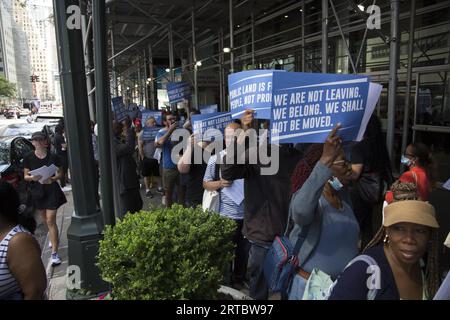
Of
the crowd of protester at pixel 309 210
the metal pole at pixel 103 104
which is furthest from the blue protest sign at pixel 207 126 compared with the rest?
the metal pole at pixel 103 104

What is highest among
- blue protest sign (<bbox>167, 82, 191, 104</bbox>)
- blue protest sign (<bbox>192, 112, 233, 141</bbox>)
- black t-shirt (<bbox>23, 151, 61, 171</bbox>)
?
blue protest sign (<bbox>167, 82, 191, 104</bbox>)

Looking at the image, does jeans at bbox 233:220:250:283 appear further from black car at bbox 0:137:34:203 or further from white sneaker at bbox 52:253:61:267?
black car at bbox 0:137:34:203

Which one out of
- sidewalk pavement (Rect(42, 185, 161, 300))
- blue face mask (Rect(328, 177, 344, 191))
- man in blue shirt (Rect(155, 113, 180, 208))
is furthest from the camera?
man in blue shirt (Rect(155, 113, 180, 208))

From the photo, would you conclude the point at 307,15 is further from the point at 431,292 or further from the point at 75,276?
the point at 431,292

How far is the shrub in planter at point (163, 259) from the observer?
8.25ft

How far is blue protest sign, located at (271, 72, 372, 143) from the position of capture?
8.39ft

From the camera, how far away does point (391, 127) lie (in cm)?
548

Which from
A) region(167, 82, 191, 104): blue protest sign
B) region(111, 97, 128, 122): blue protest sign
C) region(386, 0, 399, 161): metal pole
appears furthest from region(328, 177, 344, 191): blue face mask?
region(167, 82, 191, 104): blue protest sign

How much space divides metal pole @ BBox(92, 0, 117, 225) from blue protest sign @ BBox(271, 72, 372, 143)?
1.86 metres

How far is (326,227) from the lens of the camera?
2441mm

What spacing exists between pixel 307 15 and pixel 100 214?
917 cm

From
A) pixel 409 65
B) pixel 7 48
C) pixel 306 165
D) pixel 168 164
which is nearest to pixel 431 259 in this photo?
pixel 306 165

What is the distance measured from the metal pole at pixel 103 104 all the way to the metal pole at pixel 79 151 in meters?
0.43
